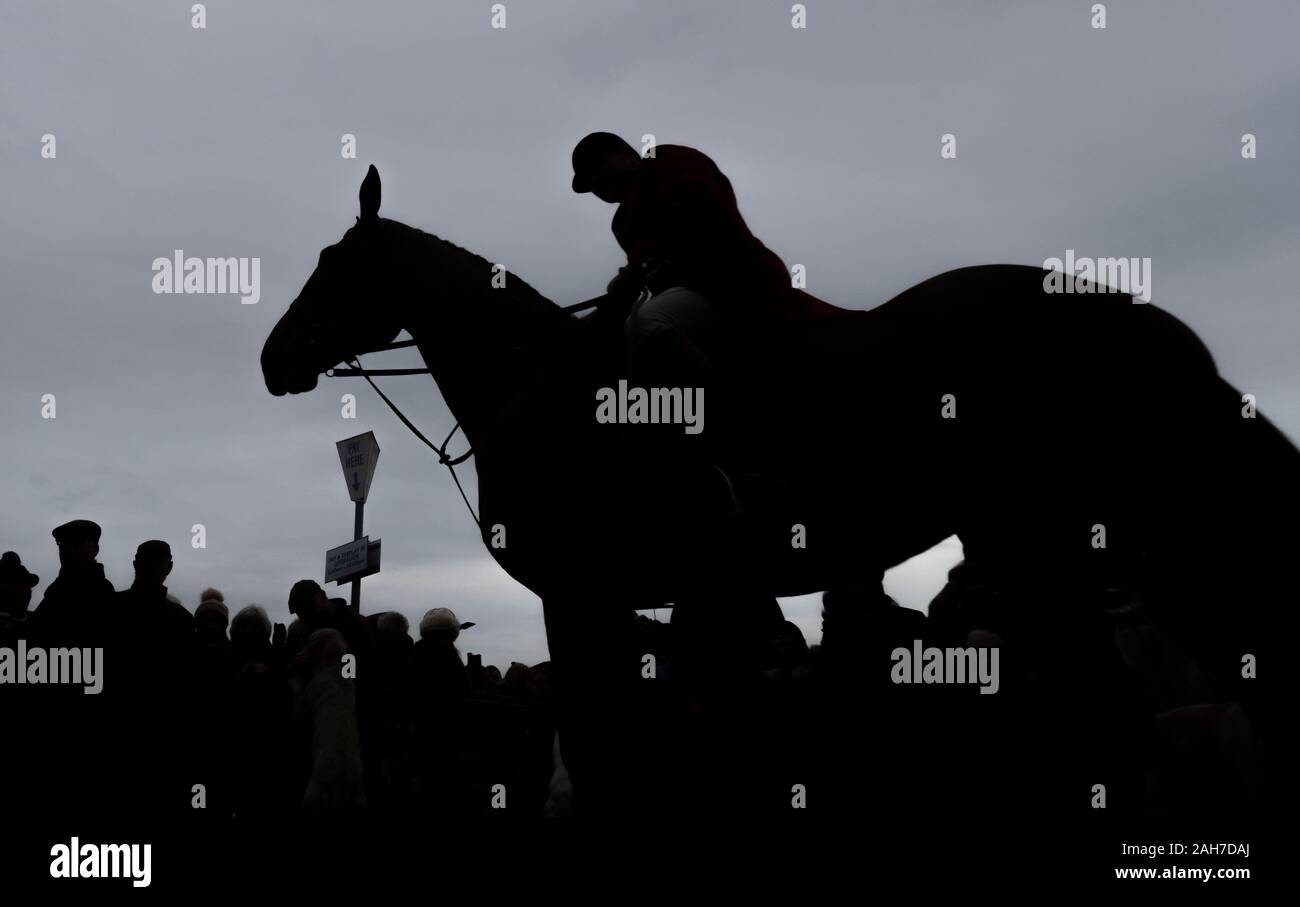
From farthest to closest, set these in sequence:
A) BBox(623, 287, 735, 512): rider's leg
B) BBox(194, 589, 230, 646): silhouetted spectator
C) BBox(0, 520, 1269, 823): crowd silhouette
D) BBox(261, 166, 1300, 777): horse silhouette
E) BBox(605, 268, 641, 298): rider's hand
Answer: BBox(194, 589, 230, 646): silhouetted spectator < BBox(605, 268, 641, 298): rider's hand < BBox(623, 287, 735, 512): rider's leg < BBox(0, 520, 1269, 823): crowd silhouette < BBox(261, 166, 1300, 777): horse silhouette

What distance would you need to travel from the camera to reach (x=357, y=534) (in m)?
13.7

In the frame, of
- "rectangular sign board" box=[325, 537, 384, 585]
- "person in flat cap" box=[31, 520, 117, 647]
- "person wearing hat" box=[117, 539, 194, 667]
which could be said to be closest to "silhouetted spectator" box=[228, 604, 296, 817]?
"person wearing hat" box=[117, 539, 194, 667]

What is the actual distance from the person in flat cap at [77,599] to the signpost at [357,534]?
4.61 meters

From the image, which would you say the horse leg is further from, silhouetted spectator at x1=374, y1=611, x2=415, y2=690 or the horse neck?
silhouetted spectator at x1=374, y1=611, x2=415, y2=690

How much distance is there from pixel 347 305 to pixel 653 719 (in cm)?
310

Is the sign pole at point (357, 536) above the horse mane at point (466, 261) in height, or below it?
below

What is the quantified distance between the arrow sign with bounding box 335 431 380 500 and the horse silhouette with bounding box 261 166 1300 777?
23.4 feet

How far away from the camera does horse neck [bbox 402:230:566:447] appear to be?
6.60m

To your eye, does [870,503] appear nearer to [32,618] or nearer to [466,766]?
[466,766]

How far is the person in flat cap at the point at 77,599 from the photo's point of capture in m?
7.67

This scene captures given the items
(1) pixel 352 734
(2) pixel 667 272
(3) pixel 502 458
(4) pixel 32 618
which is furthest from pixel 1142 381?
(4) pixel 32 618

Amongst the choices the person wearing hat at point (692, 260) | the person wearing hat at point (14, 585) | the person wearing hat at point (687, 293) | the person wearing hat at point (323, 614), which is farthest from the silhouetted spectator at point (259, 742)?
the person wearing hat at point (692, 260)

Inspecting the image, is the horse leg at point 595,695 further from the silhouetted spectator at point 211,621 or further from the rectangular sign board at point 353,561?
the rectangular sign board at point 353,561
